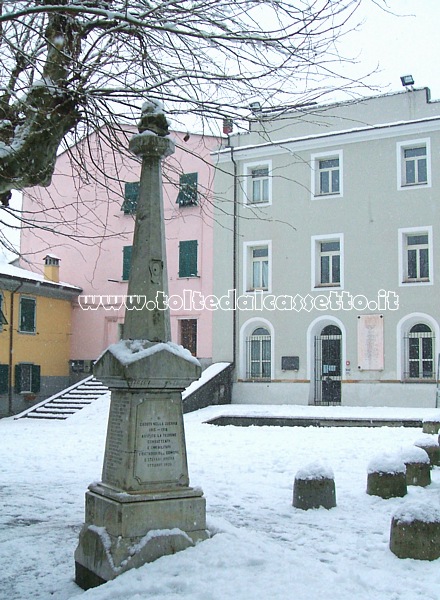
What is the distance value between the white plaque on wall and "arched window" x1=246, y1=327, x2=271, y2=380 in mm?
3485

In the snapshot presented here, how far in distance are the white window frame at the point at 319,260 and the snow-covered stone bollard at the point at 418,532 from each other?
18022 millimetres

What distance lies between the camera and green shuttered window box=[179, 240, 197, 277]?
26547mm

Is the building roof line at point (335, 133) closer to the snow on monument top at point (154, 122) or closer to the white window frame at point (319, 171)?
the white window frame at point (319, 171)

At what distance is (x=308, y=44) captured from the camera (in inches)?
283

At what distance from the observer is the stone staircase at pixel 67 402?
2308 cm

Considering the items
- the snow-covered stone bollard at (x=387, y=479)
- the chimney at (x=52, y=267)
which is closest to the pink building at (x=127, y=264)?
the chimney at (x=52, y=267)

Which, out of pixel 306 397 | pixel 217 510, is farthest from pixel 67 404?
pixel 217 510

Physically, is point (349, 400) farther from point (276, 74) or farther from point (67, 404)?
point (276, 74)

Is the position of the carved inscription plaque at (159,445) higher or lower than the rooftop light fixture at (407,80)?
lower

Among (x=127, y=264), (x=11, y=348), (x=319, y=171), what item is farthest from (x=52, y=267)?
(x=319, y=171)

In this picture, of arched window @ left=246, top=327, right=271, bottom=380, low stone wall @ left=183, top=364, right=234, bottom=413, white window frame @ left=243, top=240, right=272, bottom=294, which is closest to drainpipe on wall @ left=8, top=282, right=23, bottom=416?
low stone wall @ left=183, top=364, right=234, bottom=413

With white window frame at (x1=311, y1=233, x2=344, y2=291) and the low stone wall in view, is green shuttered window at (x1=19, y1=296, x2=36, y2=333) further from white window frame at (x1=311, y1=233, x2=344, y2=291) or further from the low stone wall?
white window frame at (x1=311, y1=233, x2=344, y2=291)

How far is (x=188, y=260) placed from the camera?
2666cm

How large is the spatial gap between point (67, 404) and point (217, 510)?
651 inches
